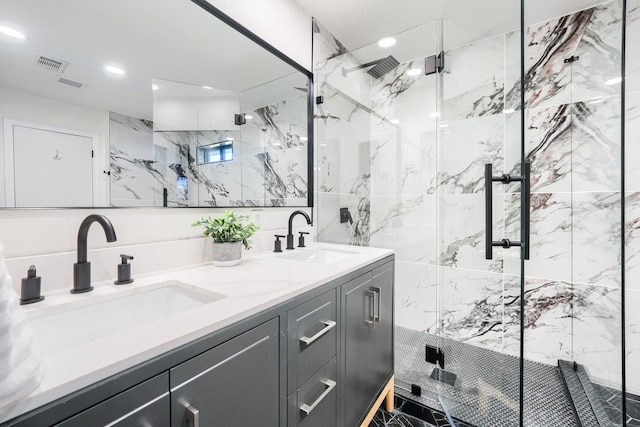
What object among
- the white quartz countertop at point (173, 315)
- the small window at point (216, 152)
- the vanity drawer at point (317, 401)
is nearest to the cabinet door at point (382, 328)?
the white quartz countertop at point (173, 315)

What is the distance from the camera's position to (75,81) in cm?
87

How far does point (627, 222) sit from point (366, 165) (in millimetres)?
1710

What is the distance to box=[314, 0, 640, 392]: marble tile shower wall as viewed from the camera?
150cm

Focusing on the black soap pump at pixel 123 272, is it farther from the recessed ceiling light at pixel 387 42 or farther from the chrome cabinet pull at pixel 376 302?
the recessed ceiling light at pixel 387 42

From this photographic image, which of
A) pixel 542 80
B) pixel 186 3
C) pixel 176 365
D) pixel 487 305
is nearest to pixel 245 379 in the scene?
pixel 176 365

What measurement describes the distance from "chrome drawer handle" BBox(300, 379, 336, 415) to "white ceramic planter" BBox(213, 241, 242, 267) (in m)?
0.59

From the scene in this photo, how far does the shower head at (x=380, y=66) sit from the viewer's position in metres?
2.25

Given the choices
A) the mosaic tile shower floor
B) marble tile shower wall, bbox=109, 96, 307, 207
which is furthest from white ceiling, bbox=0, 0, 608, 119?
the mosaic tile shower floor

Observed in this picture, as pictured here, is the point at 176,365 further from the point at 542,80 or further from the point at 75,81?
the point at 542,80

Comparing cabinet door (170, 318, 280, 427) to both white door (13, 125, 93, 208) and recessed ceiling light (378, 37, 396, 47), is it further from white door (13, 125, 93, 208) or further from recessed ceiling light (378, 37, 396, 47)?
recessed ceiling light (378, 37, 396, 47)

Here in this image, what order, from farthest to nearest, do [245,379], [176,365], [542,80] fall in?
[542,80] < [245,379] < [176,365]

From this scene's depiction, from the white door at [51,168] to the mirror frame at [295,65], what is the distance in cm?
83

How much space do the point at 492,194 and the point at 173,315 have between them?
132 cm

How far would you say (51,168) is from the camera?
82 cm
